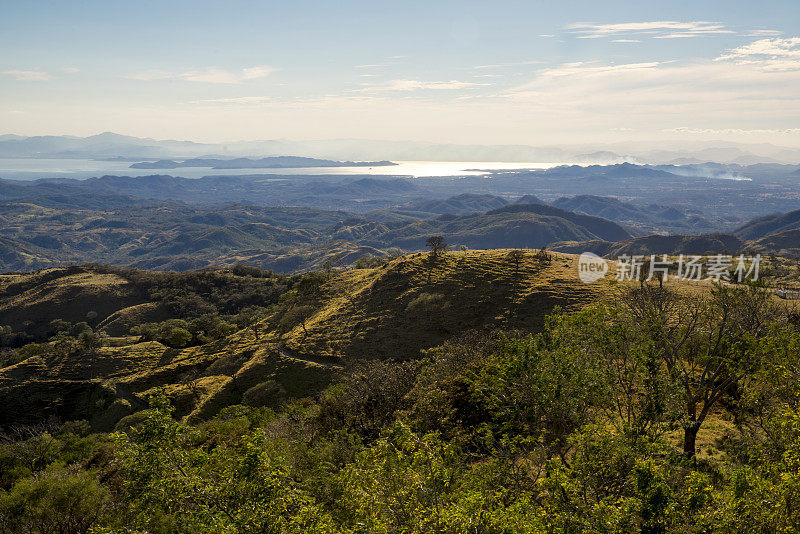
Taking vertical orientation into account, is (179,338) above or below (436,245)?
below

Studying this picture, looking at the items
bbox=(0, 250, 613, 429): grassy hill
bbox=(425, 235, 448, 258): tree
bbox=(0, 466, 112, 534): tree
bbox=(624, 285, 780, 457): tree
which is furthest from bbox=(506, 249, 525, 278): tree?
bbox=(0, 466, 112, 534): tree

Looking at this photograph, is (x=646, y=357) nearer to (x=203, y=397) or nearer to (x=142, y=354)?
(x=203, y=397)

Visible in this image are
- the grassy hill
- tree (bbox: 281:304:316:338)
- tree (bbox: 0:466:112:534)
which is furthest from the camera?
tree (bbox: 281:304:316:338)

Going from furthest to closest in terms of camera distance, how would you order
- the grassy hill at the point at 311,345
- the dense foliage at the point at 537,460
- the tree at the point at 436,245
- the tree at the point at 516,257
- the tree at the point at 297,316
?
1. the tree at the point at 436,245
2. the tree at the point at 297,316
3. the tree at the point at 516,257
4. the grassy hill at the point at 311,345
5. the dense foliage at the point at 537,460

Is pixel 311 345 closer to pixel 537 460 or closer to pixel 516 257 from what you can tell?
pixel 516 257

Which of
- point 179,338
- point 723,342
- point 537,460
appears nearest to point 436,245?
point 179,338

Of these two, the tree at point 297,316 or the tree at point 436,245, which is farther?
the tree at point 436,245

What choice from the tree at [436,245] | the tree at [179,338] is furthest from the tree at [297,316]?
the tree at [436,245]

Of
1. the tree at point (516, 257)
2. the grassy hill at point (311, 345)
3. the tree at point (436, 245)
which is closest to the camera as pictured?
the grassy hill at point (311, 345)

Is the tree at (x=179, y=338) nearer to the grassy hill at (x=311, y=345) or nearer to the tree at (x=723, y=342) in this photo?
the grassy hill at (x=311, y=345)

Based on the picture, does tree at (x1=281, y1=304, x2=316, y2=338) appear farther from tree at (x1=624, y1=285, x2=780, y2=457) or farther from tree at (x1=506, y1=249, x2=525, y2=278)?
tree at (x1=624, y1=285, x2=780, y2=457)

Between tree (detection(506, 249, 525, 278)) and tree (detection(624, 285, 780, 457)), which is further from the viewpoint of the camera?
tree (detection(506, 249, 525, 278))

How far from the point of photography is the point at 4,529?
1355 inches

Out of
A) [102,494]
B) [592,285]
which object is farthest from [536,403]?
[592,285]
